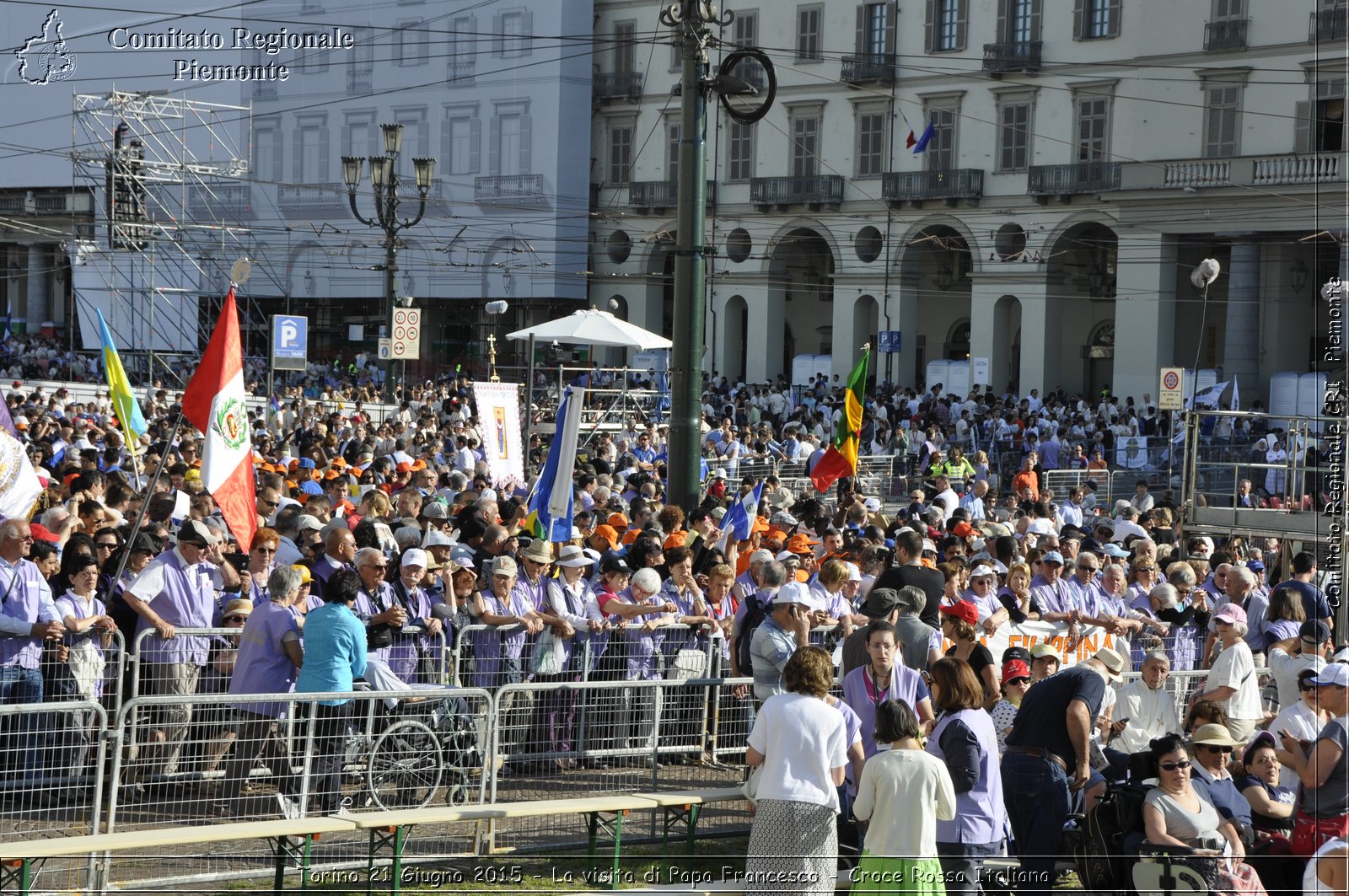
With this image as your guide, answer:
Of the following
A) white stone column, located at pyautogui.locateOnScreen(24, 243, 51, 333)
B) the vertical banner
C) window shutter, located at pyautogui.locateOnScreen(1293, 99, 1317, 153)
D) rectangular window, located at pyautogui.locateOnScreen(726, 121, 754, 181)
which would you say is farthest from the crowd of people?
white stone column, located at pyautogui.locateOnScreen(24, 243, 51, 333)

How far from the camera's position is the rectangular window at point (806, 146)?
163 feet

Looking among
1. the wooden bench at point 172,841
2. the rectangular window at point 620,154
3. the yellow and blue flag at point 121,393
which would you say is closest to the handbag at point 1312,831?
the wooden bench at point 172,841

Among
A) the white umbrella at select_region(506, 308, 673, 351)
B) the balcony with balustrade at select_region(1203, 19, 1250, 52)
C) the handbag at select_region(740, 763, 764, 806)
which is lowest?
the handbag at select_region(740, 763, 764, 806)

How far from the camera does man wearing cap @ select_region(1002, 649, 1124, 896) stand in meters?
7.88

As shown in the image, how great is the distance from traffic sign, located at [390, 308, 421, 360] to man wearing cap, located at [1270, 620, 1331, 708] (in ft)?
62.4

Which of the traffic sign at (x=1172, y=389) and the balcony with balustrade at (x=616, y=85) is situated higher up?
the balcony with balustrade at (x=616, y=85)

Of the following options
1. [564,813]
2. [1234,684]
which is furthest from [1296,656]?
[564,813]

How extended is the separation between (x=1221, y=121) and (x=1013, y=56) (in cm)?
662

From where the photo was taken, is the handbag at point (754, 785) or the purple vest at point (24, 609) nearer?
the handbag at point (754, 785)

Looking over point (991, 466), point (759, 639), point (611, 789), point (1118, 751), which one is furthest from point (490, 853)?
point (991, 466)

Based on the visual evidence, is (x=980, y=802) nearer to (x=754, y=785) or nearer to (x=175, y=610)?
(x=754, y=785)

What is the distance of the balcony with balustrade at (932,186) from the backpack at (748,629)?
3768cm

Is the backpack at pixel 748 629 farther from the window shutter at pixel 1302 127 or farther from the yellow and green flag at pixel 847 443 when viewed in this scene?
the window shutter at pixel 1302 127

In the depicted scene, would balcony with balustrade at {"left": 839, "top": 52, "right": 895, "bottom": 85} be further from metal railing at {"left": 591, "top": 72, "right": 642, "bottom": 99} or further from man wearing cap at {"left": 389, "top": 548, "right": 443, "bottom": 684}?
man wearing cap at {"left": 389, "top": 548, "right": 443, "bottom": 684}
